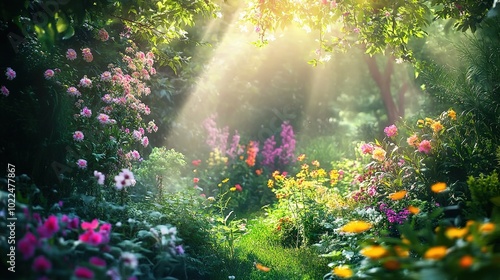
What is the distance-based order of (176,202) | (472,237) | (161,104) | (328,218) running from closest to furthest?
1. (472,237)
2. (176,202)
3. (328,218)
4. (161,104)

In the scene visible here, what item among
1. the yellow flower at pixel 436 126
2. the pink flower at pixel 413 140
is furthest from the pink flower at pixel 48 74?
the yellow flower at pixel 436 126

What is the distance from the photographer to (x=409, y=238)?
270 centimetres

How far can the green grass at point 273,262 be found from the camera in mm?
4617

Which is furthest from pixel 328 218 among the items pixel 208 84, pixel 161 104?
pixel 208 84

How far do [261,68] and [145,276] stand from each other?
423 inches

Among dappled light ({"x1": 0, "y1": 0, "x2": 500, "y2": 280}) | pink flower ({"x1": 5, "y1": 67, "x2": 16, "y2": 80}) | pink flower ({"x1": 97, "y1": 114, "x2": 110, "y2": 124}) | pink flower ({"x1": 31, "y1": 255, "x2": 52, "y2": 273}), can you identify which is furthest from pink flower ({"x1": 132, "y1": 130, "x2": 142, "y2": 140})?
pink flower ({"x1": 31, "y1": 255, "x2": 52, "y2": 273})

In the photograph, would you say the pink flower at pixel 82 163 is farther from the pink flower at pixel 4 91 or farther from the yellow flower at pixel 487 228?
the yellow flower at pixel 487 228

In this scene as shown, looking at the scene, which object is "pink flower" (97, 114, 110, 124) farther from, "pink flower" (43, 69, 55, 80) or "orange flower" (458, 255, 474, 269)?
"orange flower" (458, 255, 474, 269)

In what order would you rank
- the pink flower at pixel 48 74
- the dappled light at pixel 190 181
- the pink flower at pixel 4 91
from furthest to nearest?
the pink flower at pixel 48 74 → the pink flower at pixel 4 91 → the dappled light at pixel 190 181

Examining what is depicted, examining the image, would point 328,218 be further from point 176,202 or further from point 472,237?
point 472,237

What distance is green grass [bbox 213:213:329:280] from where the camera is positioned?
462cm

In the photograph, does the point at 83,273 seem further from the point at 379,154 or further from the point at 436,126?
the point at 436,126

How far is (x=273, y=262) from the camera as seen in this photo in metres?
5.02

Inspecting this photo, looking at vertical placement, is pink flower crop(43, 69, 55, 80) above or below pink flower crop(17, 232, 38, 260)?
above
